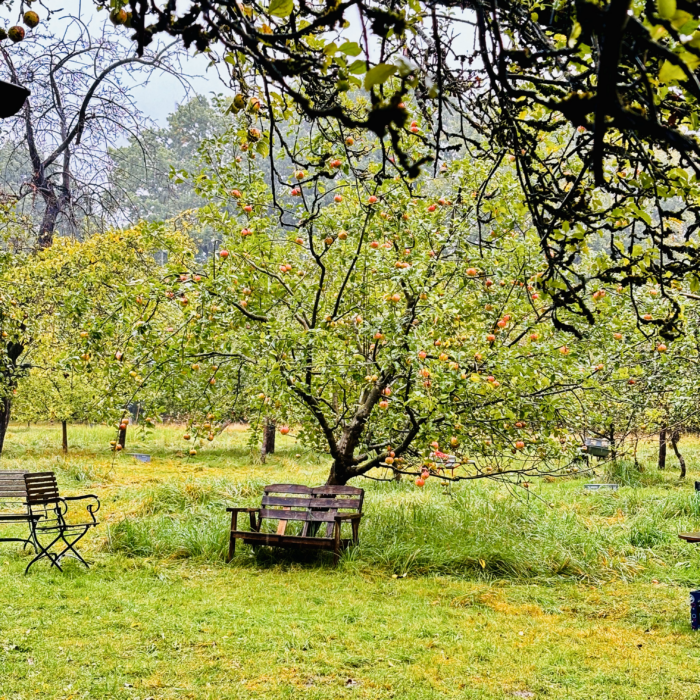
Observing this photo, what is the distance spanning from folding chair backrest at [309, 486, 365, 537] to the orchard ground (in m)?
0.44

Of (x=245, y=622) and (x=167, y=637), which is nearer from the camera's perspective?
(x=167, y=637)

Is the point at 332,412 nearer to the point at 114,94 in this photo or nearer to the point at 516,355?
the point at 516,355

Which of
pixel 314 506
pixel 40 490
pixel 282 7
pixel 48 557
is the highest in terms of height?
pixel 282 7

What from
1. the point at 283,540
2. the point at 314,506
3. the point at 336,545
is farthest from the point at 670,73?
the point at 314,506

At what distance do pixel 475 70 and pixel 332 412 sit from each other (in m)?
5.17

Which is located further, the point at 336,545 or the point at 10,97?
the point at 336,545

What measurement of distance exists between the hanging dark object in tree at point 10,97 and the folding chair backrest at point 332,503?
602 cm

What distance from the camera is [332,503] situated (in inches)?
299

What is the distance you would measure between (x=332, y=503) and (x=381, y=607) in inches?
77.3

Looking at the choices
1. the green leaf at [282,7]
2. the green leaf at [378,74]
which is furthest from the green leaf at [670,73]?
the green leaf at [282,7]

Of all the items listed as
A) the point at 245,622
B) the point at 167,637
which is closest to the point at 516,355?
the point at 245,622

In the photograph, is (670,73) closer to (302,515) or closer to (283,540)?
(283,540)

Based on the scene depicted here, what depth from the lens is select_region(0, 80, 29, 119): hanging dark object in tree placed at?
191cm

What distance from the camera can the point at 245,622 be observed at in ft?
17.3
